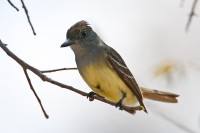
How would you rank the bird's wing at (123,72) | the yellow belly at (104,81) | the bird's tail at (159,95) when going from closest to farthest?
the yellow belly at (104,81) → the bird's wing at (123,72) → the bird's tail at (159,95)

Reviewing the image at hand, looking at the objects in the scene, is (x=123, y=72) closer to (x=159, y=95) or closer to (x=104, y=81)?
(x=104, y=81)

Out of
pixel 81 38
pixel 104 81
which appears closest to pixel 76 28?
pixel 81 38

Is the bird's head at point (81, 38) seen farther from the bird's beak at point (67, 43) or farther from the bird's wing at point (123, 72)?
the bird's wing at point (123, 72)

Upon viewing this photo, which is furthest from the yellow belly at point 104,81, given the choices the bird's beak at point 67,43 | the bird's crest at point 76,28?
the bird's crest at point 76,28

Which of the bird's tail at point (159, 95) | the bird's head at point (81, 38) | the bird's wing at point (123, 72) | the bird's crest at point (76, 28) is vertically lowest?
the bird's tail at point (159, 95)

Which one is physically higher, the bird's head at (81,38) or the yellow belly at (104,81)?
the bird's head at (81,38)

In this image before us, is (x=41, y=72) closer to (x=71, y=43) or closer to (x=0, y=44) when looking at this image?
(x=0, y=44)

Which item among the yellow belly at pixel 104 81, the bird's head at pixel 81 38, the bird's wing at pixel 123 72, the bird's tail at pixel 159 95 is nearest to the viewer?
the yellow belly at pixel 104 81
